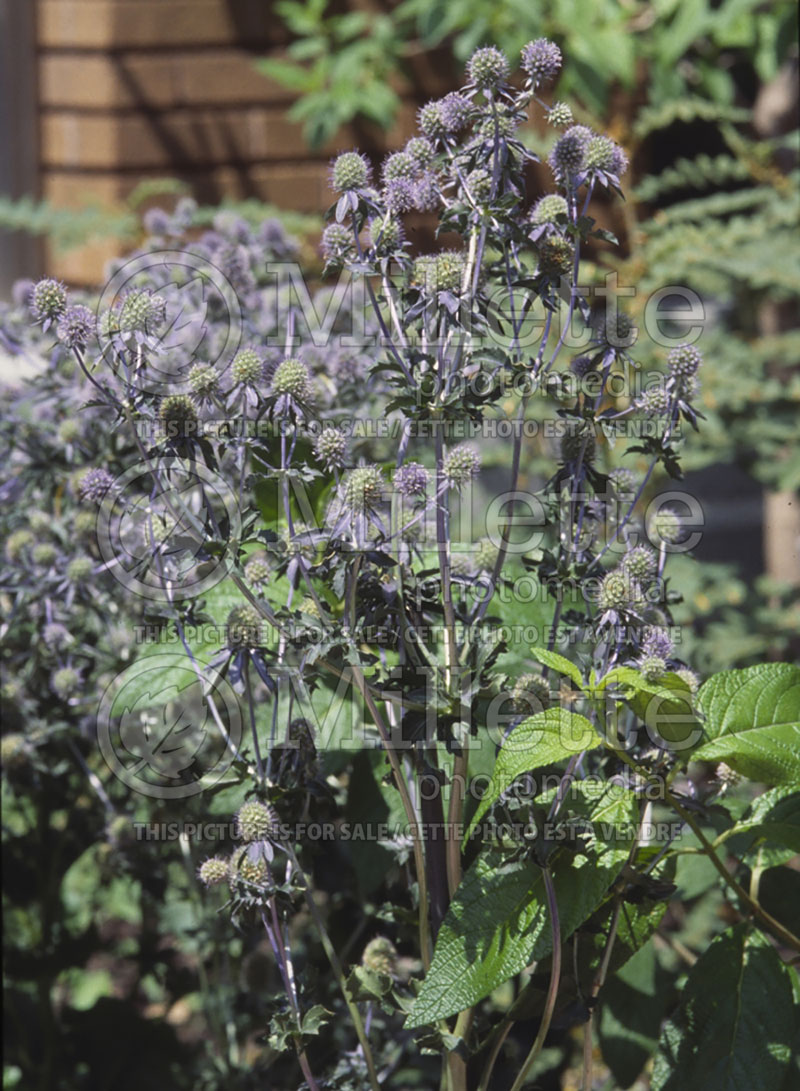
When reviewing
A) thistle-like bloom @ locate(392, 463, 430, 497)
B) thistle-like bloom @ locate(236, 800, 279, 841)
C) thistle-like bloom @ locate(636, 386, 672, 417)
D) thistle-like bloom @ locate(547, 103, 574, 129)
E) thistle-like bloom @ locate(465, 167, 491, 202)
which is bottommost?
thistle-like bloom @ locate(236, 800, 279, 841)

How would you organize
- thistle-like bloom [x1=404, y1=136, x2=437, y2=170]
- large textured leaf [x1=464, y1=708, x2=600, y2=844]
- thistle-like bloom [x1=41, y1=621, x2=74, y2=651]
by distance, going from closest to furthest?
1. large textured leaf [x1=464, y1=708, x2=600, y2=844]
2. thistle-like bloom [x1=404, y1=136, x2=437, y2=170]
3. thistle-like bloom [x1=41, y1=621, x2=74, y2=651]

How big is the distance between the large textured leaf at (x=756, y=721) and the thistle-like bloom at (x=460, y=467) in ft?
1.15

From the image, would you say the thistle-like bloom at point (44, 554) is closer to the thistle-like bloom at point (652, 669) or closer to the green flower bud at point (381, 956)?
the green flower bud at point (381, 956)

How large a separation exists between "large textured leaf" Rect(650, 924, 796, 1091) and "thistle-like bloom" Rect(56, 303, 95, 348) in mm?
950

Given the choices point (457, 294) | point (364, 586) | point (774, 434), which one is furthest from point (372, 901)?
point (774, 434)

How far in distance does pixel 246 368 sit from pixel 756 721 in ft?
2.14

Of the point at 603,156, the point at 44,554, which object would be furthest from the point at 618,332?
the point at 44,554

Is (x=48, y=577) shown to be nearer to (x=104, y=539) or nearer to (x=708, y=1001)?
(x=104, y=539)

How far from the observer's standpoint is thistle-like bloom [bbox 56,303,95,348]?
3.92 ft

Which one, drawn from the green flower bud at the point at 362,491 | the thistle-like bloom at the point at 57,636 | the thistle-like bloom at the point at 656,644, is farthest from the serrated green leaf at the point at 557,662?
the thistle-like bloom at the point at 57,636

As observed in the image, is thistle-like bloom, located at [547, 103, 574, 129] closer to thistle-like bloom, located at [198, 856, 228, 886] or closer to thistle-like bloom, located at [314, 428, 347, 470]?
thistle-like bloom, located at [314, 428, 347, 470]

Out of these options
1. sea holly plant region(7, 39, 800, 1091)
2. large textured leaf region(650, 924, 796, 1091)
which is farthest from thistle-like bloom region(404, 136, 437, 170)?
large textured leaf region(650, 924, 796, 1091)

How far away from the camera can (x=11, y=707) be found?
5.82ft

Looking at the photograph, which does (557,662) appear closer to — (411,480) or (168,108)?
(411,480)
